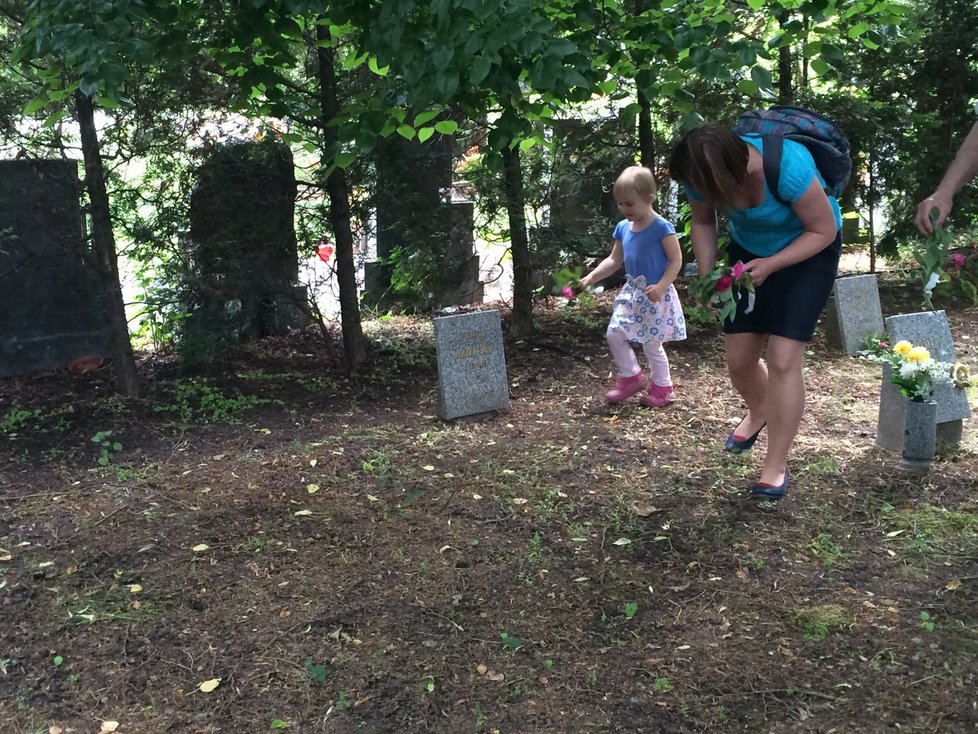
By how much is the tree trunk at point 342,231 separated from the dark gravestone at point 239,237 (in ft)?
1.05

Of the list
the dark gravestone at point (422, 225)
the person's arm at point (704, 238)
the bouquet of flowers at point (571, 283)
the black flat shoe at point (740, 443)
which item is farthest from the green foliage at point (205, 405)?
the person's arm at point (704, 238)

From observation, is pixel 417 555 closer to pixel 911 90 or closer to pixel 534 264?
pixel 534 264

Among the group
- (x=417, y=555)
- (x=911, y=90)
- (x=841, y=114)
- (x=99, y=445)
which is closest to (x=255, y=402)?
(x=99, y=445)

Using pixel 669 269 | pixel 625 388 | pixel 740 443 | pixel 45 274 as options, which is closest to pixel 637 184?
pixel 669 269

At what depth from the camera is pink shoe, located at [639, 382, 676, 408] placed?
5367 mm

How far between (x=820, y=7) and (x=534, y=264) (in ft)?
11.2

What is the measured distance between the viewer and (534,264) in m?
7.17

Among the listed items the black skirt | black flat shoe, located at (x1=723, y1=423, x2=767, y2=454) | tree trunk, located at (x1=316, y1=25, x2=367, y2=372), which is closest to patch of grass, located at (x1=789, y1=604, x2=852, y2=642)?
the black skirt

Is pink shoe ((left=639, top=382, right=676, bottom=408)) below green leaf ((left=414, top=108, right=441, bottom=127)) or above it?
below

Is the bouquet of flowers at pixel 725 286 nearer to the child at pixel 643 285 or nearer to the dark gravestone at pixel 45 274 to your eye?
the child at pixel 643 285

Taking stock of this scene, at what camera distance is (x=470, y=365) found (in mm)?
5266

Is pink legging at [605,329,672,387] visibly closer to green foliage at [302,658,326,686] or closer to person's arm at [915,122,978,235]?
person's arm at [915,122,978,235]

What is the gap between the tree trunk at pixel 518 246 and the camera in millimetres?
6809

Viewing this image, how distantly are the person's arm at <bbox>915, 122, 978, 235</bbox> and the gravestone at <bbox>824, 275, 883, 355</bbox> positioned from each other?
392 cm
